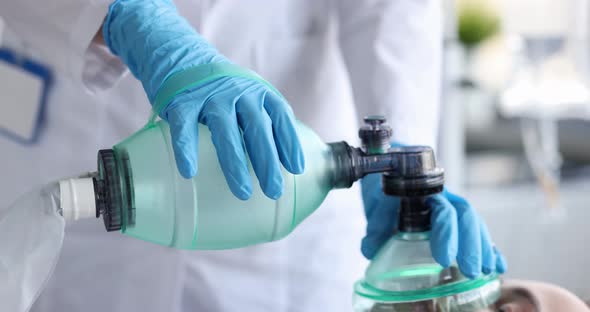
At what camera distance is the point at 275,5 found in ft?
4.21

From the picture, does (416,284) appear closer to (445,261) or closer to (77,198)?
(445,261)

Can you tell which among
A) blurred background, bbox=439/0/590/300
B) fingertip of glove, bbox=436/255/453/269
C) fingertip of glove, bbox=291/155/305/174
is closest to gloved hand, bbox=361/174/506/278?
fingertip of glove, bbox=436/255/453/269

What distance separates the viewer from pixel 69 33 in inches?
43.1

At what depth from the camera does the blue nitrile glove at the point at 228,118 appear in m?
0.78

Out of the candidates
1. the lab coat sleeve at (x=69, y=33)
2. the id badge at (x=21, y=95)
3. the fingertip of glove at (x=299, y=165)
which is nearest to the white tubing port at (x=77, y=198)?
the fingertip of glove at (x=299, y=165)

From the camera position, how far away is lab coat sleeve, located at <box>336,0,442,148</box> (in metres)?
1.29

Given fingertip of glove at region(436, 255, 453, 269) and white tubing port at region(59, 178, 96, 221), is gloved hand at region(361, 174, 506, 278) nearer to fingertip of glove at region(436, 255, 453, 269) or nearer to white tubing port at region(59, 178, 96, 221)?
fingertip of glove at region(436, 255, 453, 269)

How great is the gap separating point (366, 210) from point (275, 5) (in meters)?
0.40

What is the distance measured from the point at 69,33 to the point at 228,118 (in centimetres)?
42

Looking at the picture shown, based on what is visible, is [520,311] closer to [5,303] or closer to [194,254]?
[194,254]

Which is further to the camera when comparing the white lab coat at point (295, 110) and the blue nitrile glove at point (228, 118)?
the white lab coat at point (295, 110)

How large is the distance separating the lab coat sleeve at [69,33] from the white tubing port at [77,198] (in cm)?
33

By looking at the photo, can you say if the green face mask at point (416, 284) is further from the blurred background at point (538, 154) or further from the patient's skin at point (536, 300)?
the blurred background at point (538, 154)

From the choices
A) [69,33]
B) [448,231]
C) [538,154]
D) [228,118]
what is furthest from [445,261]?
[538,154]
